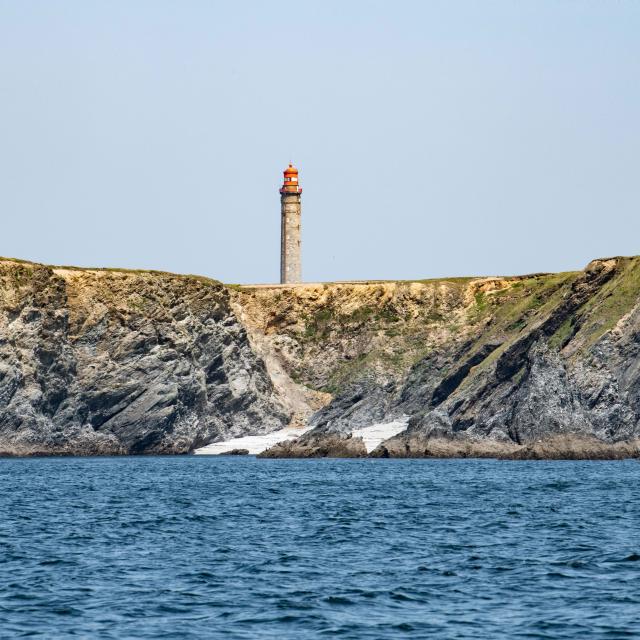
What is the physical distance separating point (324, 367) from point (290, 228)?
1774 cm

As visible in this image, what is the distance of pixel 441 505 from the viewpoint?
5803 centimetres

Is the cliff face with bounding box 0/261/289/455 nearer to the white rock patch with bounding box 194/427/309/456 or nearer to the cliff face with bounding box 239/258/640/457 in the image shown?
the white rock patch with bounding box 194/427/309/456

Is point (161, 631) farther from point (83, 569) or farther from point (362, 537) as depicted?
point (362, 537)

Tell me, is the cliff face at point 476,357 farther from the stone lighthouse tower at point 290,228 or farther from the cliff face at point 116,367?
the cliff face at point 116,367

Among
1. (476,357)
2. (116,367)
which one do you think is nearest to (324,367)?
(476,357)

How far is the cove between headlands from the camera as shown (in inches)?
4102

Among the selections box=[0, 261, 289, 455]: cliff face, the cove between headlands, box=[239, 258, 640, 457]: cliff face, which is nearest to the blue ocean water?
box=[239, 258, 640, 457]: cliff face

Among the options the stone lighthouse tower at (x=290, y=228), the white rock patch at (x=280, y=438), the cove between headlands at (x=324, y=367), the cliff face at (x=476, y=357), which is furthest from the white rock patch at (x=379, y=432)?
the stone lighthouse tower at (x=290, y=228)

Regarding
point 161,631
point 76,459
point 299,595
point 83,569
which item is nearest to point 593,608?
point 299,595

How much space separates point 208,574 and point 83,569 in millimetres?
3480

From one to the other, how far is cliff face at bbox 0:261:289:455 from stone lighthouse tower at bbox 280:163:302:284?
2157 cm

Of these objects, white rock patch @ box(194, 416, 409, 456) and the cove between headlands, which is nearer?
the cove between headlands

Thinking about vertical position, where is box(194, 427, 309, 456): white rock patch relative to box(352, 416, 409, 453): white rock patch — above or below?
below

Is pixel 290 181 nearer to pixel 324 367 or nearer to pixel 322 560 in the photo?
pixel 324 367
